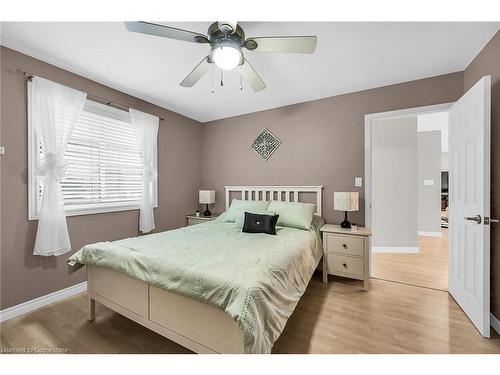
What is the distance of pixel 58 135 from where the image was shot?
2256 mm

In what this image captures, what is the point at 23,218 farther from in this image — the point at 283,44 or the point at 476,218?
the point at 476,218

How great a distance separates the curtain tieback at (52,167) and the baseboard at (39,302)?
1204mm

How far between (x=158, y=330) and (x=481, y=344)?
2.37 metres

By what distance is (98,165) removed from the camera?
2.69 metres

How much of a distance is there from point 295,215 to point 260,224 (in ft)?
1.71

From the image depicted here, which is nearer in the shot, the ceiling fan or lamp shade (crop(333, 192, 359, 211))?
the ceiling fan

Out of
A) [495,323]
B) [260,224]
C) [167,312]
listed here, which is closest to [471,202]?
[495,323]

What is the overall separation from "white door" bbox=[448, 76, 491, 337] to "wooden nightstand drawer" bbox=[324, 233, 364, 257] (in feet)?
2.85

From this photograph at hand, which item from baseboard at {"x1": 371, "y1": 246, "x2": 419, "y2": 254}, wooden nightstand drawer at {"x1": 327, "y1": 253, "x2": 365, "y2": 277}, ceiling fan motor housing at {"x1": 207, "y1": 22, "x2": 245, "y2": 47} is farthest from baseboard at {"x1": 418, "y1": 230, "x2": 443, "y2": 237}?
ceiling fan motor housing at {"x1": 207, "y1": 22, "x2": 245, "y2": 47}

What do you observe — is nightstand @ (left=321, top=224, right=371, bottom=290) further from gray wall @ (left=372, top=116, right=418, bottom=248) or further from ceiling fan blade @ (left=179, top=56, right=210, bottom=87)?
ceiling fan blade @ (left=179, top=56, right=210, bottom=87)

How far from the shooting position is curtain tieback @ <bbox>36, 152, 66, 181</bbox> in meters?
2.13

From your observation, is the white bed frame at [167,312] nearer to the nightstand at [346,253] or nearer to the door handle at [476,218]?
the nightstand at [346,253]

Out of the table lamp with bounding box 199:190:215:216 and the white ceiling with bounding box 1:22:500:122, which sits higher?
the white ceiling with bounding box 1:22:500:122

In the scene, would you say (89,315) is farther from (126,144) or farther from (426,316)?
(426,316)
